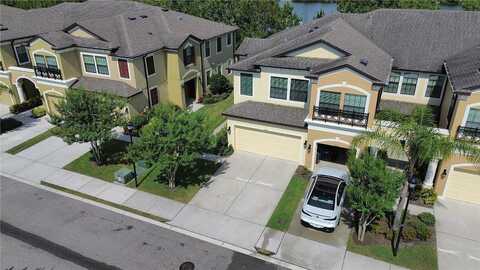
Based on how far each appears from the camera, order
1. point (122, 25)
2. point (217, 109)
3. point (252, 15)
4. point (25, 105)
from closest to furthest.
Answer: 1. point (122, 25)
2. point (217, 109)
3. point (25, 105)
4. point (252, 15)

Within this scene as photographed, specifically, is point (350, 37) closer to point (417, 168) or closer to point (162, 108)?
point (417, 168)

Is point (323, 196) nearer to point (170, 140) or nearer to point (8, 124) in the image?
point (170, 140)

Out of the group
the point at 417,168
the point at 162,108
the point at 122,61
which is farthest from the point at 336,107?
the point at 122,61

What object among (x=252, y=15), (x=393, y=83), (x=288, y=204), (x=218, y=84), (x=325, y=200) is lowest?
(x=288, y=204)

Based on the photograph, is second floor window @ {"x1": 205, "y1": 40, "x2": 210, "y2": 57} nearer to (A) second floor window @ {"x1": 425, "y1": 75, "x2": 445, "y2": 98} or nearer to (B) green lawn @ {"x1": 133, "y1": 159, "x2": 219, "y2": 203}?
(B) green lawn @ {"x1": 133, "y1": 159, "x2": 219, "y2": 203}

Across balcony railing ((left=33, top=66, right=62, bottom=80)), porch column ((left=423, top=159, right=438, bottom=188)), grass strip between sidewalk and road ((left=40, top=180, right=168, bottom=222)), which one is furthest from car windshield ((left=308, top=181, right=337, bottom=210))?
balcony railing ((left=33, top=66, right=62, bottom=80))

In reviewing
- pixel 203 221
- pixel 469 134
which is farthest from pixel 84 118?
pixel 469 134
